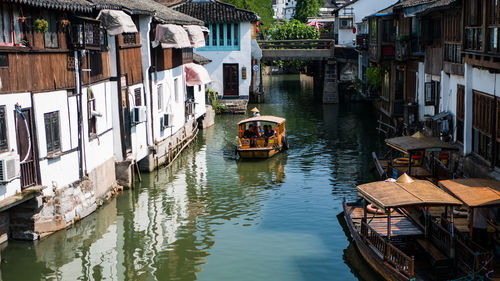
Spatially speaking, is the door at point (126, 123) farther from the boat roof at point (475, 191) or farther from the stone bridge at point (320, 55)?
the stone bridge at point (320, 55)

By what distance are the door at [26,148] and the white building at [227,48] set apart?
33.7 meters

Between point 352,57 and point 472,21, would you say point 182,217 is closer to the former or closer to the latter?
point 472,21

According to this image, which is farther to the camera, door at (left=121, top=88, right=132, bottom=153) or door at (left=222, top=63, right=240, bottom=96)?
door at (left=222, top=63, right=240, bottom=96)

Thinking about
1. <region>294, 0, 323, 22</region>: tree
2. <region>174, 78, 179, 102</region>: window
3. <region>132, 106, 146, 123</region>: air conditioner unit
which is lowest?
<region>132, 106, 146, 123</region>: air conditioner unit

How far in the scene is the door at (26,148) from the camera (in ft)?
55.2

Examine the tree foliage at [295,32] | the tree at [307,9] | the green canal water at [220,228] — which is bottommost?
the green canal water at [220,228]

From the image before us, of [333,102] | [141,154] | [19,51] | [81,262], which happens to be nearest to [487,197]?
[81,262]

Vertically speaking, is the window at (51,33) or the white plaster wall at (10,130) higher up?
the window at (51,33)

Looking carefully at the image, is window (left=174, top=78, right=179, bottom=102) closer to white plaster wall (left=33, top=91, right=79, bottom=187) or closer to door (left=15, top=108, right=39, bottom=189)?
white plaster wall (left=33, top=91, right=79, bottom=187)

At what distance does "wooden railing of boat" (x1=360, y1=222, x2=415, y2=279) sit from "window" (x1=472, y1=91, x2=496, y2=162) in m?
5.40

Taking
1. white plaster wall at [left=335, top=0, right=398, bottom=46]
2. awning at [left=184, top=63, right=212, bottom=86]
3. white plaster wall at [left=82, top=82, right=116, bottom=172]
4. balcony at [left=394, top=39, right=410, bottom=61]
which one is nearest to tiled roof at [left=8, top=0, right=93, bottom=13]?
white plaster wall at [left=82, top=82, right=116, bottom=172]

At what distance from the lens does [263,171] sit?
2884 cm

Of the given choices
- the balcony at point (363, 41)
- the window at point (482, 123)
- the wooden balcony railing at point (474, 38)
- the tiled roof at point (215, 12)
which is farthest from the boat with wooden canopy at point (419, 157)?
the tiled roof at point (215, 12)

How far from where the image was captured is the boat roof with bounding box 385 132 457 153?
71.1 ft
